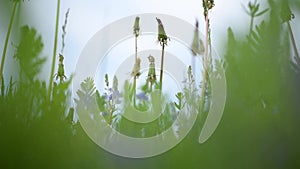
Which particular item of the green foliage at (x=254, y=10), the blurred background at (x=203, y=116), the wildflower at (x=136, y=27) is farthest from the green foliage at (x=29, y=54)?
the green foliage at (x=254, y=10)

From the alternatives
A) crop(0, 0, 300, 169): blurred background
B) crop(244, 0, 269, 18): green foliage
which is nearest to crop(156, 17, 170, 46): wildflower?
crop(0, 0, 300, 169): blurred background

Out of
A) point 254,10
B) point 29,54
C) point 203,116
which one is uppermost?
point 254,10

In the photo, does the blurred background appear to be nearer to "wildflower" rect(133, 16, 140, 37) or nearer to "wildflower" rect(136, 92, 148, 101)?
"wildflower" rect(133, 16, 140, 37)

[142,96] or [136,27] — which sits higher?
[136,27]

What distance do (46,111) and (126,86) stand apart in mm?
239

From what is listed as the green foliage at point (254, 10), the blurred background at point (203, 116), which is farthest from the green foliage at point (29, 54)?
the green foliage at point (254, 10)

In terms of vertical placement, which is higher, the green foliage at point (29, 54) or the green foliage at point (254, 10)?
the green foliage at point (254, 10)

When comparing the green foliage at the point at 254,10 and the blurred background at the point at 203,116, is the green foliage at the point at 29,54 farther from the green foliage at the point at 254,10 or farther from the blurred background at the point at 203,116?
the green foliage at the point at 254,10

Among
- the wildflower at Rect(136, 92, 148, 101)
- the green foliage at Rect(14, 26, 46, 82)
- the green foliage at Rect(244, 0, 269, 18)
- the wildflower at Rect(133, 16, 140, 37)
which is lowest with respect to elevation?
the wildflower at Rect(136, 92, 148, 101)

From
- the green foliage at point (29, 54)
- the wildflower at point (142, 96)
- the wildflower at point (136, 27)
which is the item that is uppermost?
the wildflower at point (136, 27)

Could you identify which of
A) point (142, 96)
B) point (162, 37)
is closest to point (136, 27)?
point (162, 37)

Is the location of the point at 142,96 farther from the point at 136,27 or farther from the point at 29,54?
the point at 29,54

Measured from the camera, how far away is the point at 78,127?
930 millimetres

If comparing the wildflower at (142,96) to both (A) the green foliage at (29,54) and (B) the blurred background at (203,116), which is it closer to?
(B) the blurred background at (203,116)
